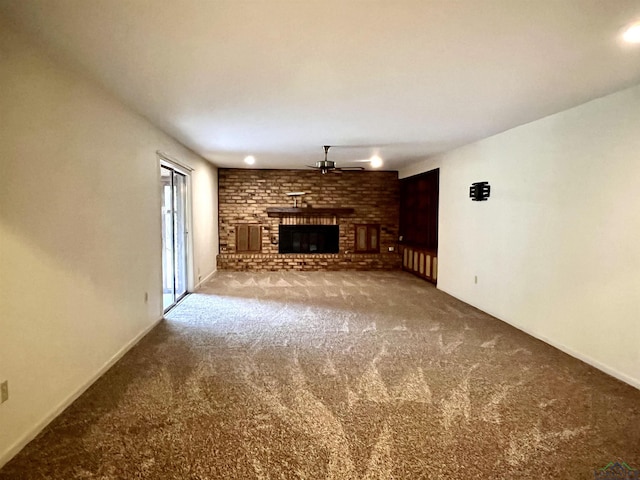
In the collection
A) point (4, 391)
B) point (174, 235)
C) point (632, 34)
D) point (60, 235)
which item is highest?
point (632, 34)

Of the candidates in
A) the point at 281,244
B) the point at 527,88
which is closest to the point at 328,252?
the point at 281,244

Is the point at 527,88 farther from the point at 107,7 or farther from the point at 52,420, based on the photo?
the point at 52,420

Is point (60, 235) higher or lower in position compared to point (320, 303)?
higher

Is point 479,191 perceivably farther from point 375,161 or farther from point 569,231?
point 375,161

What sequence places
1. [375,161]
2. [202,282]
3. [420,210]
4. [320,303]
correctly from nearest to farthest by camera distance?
1. [320,303]
2. [202,282]
3. [375,161]
4. [420,210]

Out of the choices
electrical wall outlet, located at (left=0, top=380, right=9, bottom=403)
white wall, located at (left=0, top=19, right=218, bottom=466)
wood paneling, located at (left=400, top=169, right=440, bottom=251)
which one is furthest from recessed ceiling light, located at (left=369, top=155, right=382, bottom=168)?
electrical wall outlet, located at (left=0, top=380, right=9, bottom=403)

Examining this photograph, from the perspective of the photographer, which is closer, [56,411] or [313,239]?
[56,411]

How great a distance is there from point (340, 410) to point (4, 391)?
5.97 feet

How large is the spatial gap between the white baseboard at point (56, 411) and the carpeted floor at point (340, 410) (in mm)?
43

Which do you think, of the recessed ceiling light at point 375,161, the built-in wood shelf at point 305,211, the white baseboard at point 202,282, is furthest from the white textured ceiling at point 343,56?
the built-in wood shelf at point 305,211

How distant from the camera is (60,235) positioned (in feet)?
7.79

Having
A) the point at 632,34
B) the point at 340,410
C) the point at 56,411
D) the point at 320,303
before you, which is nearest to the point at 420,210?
the point at 320,303

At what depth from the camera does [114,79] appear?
2.74 metres

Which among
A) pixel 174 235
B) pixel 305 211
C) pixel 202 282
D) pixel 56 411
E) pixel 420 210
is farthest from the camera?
pixel 305 211
